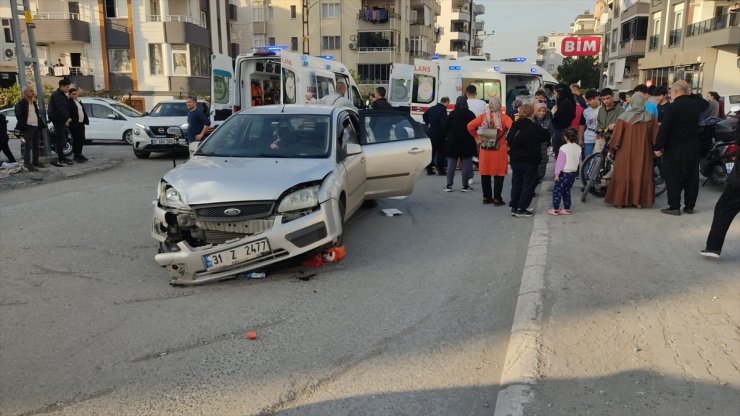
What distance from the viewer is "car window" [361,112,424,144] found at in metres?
8.45

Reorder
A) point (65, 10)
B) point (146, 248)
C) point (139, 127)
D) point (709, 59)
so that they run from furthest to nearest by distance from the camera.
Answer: point (65, 10)
point (709, 59)
point (139, 127)
point (146, 248)

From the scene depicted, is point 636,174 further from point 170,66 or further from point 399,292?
point 170,66

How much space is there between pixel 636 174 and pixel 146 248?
696 centimetres

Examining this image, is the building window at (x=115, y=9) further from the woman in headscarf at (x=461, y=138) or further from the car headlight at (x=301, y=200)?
the car headlight at (x=301, y=200)

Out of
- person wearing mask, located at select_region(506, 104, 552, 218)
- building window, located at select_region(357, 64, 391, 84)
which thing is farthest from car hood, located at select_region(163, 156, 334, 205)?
building window, located at select_region(357, 64, 391, 84)

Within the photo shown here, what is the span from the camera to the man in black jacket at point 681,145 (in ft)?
26.2

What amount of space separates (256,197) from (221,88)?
10.0m

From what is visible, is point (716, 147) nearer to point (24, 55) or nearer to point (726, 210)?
point (726, 210)

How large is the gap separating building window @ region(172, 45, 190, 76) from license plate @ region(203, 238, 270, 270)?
37.5 m

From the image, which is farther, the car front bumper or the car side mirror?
the car side mirror

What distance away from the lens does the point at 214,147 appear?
6.92 meters

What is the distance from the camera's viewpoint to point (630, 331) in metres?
4.34

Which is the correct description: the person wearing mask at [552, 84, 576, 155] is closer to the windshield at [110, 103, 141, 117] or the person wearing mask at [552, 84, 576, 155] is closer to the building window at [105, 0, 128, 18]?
the windshield at [110, 103, 141, 117]

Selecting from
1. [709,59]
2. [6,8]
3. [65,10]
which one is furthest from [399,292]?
[6,8]
